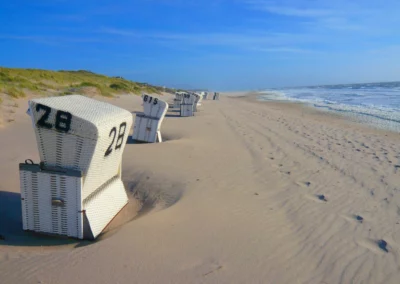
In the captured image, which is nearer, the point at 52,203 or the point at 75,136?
the point at 75,136

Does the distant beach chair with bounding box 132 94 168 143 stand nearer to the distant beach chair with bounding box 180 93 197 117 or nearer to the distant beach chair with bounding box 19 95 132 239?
the distant beach chair with bounding box 19 95 132 239

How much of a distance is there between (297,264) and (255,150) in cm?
603

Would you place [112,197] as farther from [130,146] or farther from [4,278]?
[130,146]

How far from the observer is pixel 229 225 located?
4523 mm

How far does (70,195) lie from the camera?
12.9ft

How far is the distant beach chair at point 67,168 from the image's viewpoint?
377 centimetres

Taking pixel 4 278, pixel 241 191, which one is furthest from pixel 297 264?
pixel 4 278

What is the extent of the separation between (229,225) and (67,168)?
2.03 metres

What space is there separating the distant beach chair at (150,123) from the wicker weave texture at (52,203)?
6152 millimetres

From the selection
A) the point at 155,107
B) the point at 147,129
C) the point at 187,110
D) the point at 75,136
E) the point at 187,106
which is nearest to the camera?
the point at 75,136

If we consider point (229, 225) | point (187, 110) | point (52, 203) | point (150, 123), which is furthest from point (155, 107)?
point (187, 110)

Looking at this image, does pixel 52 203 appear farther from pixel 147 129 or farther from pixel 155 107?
pixel 155 107

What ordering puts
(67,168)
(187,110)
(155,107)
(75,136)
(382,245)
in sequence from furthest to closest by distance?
(187,110) → (155,107) → (382,245) → (67,168) → (75,136)

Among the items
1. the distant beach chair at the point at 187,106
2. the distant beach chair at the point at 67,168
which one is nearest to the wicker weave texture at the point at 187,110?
the distant beach chair at the point at 187,106
